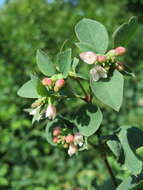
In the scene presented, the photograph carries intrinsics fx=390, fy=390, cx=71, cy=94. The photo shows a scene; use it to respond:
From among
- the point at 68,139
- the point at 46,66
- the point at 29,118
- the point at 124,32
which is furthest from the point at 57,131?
the point at 29,118

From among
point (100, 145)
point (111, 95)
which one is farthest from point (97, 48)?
point (100, 145)

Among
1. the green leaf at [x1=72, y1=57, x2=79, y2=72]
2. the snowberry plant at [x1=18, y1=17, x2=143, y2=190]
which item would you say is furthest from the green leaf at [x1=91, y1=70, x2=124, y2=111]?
the green leaf at [x1=72, y1=57, x2=79, y2=72]

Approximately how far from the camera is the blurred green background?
2.36 m

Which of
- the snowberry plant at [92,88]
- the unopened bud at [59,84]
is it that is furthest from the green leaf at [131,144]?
the unopened bud at [59,84]

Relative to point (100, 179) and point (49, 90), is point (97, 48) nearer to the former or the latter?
point (49, 90)

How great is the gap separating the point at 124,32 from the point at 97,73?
120mm

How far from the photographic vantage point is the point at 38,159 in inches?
103

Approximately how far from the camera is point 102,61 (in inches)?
35.0

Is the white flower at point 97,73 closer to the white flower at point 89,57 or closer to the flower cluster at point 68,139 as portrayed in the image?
the white flower at point 89,57

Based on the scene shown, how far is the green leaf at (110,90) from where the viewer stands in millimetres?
846

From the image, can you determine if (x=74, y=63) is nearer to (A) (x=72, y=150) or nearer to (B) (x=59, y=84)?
(B) (x=59, y=84)

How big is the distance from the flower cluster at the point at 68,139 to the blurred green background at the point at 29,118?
0.77 ft

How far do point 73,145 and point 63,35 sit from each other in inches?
121

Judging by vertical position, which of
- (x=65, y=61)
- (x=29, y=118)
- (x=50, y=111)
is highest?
(x=65, y=61)
